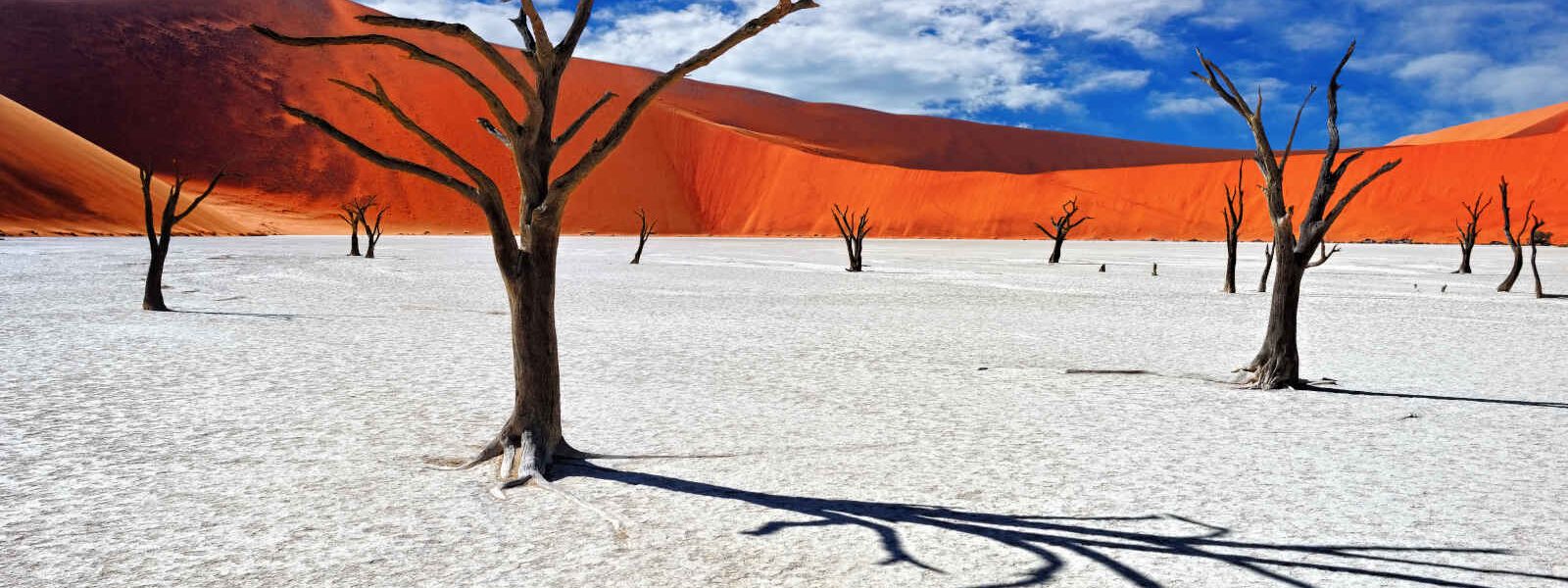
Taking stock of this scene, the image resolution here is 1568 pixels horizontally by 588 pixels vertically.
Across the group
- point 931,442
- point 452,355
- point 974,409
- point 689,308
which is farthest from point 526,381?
point 689,308

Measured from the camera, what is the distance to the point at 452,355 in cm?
990

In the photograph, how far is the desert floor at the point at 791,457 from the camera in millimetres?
3939

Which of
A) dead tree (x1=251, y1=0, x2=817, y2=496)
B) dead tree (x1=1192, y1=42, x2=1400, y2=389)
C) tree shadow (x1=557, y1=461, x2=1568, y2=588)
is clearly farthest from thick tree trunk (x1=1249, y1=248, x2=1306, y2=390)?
dead tree (x1=251, y1=0, x2=817, y2=496)

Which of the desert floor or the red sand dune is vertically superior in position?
the red sand dune

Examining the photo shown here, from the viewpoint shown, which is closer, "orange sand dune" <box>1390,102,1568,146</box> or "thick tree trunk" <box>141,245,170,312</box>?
"thick tree trunk" <box>141,245,170,312</box>

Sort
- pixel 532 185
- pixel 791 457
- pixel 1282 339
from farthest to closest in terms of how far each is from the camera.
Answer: pixel 1282 339, pixel 791 457, pixel 532 185

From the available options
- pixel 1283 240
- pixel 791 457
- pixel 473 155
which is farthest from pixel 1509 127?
pixel 791 457

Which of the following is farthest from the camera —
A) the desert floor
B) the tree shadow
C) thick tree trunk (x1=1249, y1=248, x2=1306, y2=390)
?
thick tree trunk (x1=1249, y1=248, x2=1306, y2=390)

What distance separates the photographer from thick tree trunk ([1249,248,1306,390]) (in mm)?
8289

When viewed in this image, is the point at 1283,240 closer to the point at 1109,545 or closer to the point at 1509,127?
the point at 1109,545

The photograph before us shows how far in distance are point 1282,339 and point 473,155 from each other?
282 feet

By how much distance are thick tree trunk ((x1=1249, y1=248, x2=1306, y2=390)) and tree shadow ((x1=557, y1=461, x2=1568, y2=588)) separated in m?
4.36

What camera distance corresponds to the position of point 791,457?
18.8ft

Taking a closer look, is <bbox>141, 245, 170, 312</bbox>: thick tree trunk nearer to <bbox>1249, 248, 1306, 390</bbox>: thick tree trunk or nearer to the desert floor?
the desert floor
